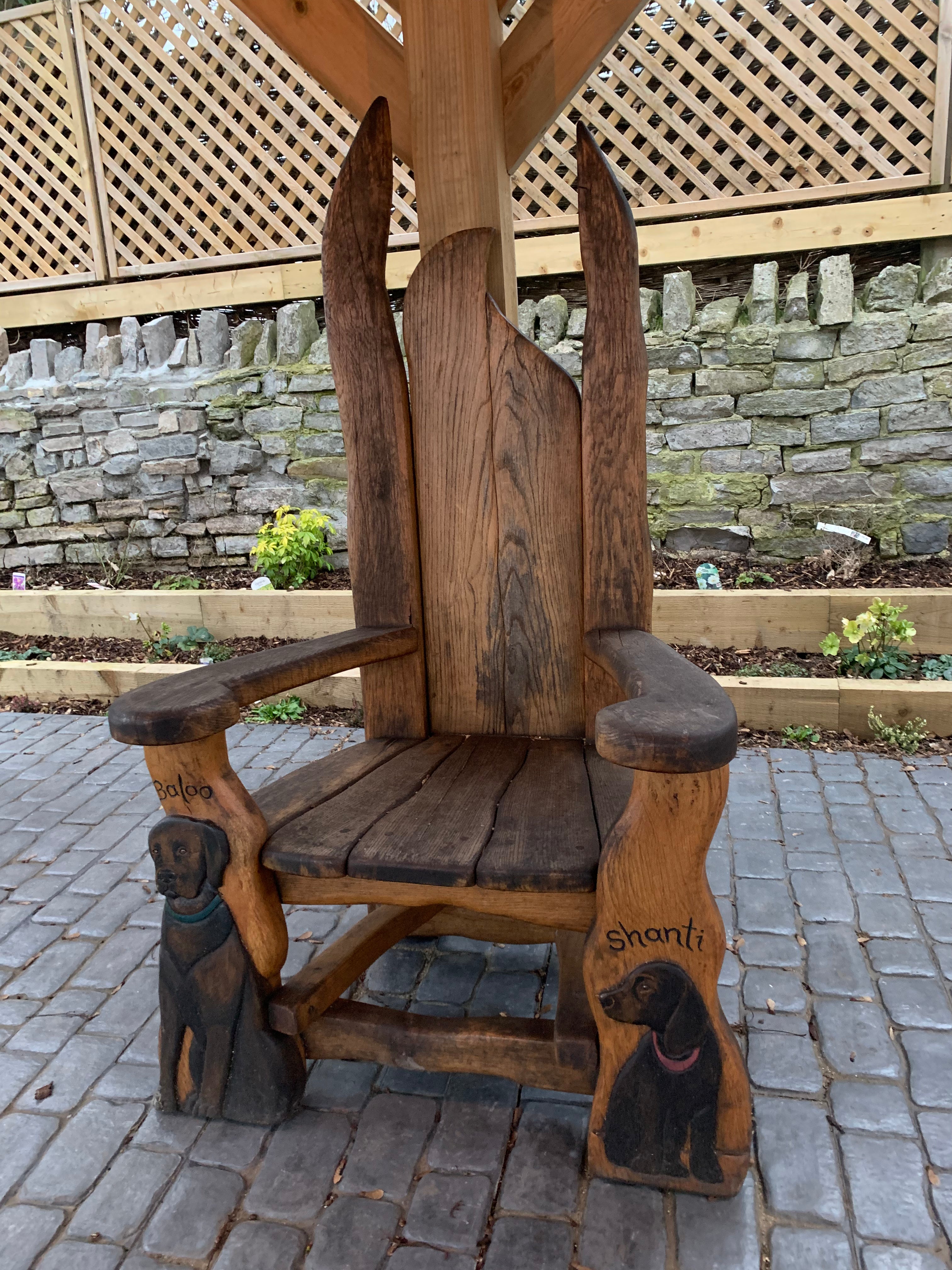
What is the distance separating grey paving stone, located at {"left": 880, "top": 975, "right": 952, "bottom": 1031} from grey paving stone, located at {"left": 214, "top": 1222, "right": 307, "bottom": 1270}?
118 centimetres

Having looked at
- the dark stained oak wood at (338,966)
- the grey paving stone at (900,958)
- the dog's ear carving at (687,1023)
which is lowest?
the grey paving stone at (900,958)

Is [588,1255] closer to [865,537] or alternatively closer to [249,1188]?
[249,1188]

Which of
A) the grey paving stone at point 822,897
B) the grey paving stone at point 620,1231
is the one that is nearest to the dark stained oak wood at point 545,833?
the grey paving stone at point 620,1231

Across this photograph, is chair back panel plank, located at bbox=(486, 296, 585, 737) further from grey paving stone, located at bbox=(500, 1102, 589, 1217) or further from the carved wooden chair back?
grey paving stone, located at bbox=(500, 1102, 589, 1217)

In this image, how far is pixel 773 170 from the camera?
4.54 metres

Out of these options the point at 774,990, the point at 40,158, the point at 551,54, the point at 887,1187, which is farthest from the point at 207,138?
the point at 887,1187

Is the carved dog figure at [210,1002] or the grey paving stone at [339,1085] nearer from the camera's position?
the carved dog figure at [210,1002]

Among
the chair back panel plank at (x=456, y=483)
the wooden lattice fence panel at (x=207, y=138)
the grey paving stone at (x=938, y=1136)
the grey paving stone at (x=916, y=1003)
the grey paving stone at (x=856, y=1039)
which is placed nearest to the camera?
the grey paving stone at (x=938, y=1136)

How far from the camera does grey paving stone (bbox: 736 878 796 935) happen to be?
205 cm

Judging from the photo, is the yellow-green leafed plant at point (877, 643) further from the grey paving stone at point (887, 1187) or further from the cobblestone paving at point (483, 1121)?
the grey paving stone at point (887, 1187)

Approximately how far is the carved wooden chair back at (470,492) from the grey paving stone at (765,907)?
72 cm

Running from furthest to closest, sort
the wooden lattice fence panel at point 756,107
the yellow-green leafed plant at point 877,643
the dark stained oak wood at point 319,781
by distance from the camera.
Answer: the wooden lattice fence panel at point 756,107 < the yellow-green leafed plant at point 877,643 < the dark stained oak wood at point 319,781

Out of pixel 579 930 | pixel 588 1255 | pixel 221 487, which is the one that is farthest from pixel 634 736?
pixel 221 487

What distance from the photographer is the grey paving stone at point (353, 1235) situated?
1248 millimetres
